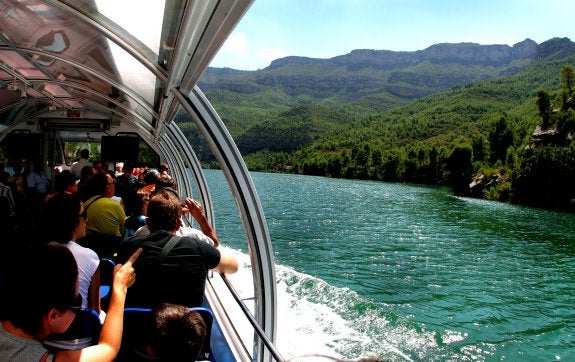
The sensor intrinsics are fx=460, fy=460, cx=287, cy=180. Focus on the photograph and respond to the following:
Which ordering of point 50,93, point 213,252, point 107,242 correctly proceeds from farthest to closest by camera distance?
point 50,93 → point 107,242 → point 213,252

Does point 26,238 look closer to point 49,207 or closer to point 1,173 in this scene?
point 49,207

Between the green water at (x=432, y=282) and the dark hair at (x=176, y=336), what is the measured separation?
7.40m

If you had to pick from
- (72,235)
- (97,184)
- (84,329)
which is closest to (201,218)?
(72,235)

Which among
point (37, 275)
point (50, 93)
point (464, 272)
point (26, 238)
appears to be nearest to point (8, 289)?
point (37, 275)

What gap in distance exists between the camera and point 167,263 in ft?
8.61

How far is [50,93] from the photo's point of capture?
8.47 metres

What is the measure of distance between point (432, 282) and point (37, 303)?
16623mm

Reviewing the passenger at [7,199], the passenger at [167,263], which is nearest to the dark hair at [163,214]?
the passenger at [167,263]

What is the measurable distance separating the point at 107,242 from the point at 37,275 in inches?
128

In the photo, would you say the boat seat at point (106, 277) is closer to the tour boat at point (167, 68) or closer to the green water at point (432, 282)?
the tour boat at point (167, 68)

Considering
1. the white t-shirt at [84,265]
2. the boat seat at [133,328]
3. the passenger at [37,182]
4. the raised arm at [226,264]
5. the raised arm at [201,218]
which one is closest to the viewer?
the boat seat at [133,328]

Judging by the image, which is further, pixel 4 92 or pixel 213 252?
pixel 4 92

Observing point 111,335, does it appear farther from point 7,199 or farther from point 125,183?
point 125,183

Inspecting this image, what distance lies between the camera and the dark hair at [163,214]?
2803mm
